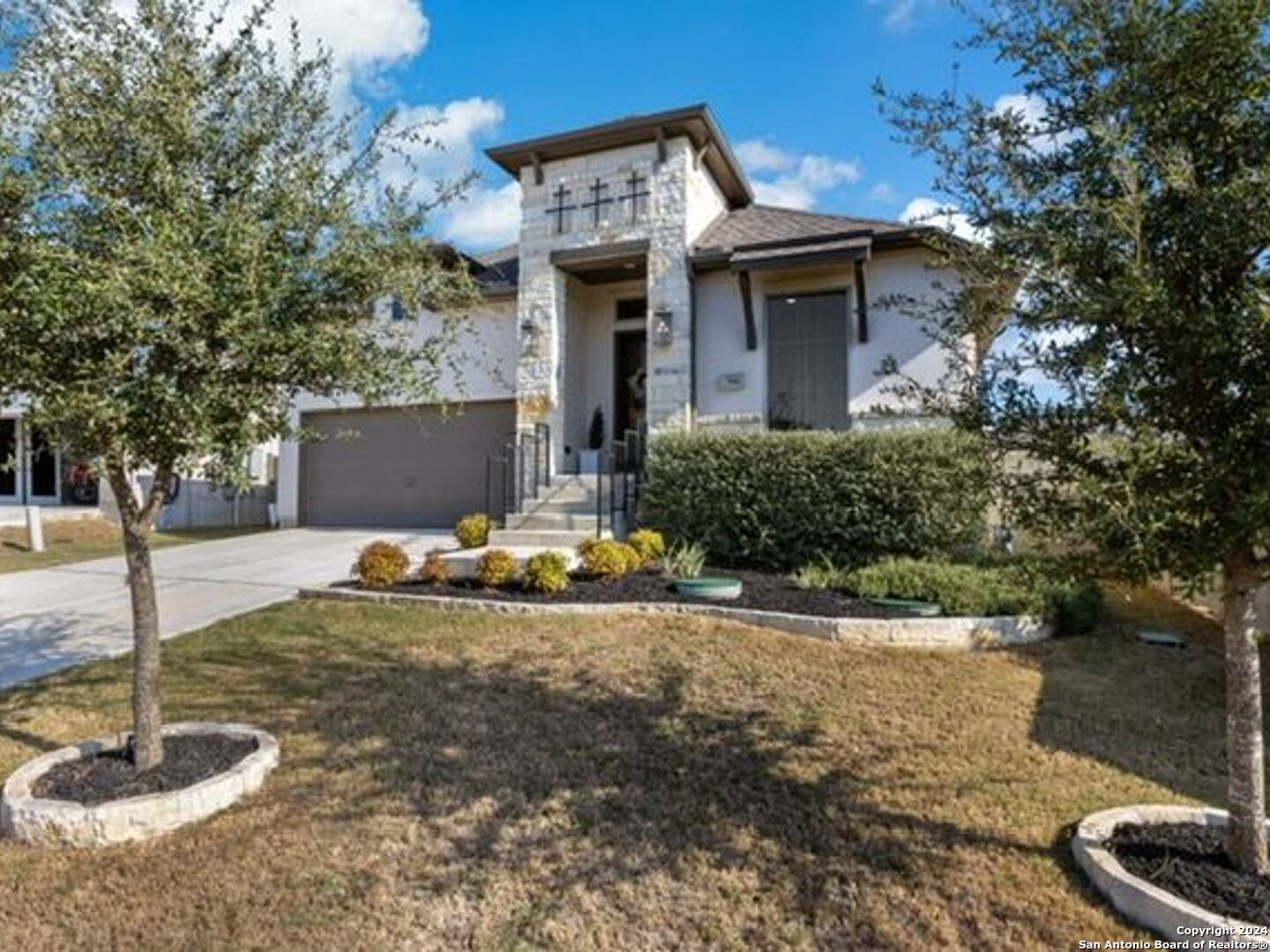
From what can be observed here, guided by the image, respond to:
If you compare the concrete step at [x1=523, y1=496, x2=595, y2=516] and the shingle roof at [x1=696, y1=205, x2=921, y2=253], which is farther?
the shingle roof at [x1=696, y1=205, x2=921, y2=253]

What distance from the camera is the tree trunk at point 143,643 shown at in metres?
3.83

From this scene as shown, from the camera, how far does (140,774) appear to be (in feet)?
12.4

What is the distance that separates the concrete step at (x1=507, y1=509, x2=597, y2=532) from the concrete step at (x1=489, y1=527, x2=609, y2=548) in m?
0.14

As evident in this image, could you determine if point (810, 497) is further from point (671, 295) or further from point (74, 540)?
point (74, 540)

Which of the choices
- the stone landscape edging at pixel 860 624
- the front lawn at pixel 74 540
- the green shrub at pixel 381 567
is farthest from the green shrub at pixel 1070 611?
the front lawn at pixel 74 540

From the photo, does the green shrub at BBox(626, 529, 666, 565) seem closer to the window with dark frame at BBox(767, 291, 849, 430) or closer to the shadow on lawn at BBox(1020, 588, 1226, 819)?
the window with dark frame at BBox(767, 291, 849, 430)

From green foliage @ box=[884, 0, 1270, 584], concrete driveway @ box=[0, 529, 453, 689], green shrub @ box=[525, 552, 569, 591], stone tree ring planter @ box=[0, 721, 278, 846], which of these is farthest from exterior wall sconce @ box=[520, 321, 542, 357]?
green foliage @ box=[884, 0, 1270, 584]

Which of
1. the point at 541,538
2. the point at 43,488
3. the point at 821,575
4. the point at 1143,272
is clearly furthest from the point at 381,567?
the point at 43,488

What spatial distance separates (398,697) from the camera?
5.11 m

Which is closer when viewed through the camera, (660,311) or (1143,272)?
(1143,272)

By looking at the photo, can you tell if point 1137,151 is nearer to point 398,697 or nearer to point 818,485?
point 398,697

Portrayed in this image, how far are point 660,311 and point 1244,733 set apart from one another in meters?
10.3

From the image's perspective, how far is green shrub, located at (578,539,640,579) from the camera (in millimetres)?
8109

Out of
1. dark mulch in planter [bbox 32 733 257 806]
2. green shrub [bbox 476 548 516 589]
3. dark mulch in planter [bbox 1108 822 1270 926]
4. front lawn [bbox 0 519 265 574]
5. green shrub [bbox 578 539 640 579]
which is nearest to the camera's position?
dark mulch in planter [bbox 1108 822 1270 926]
